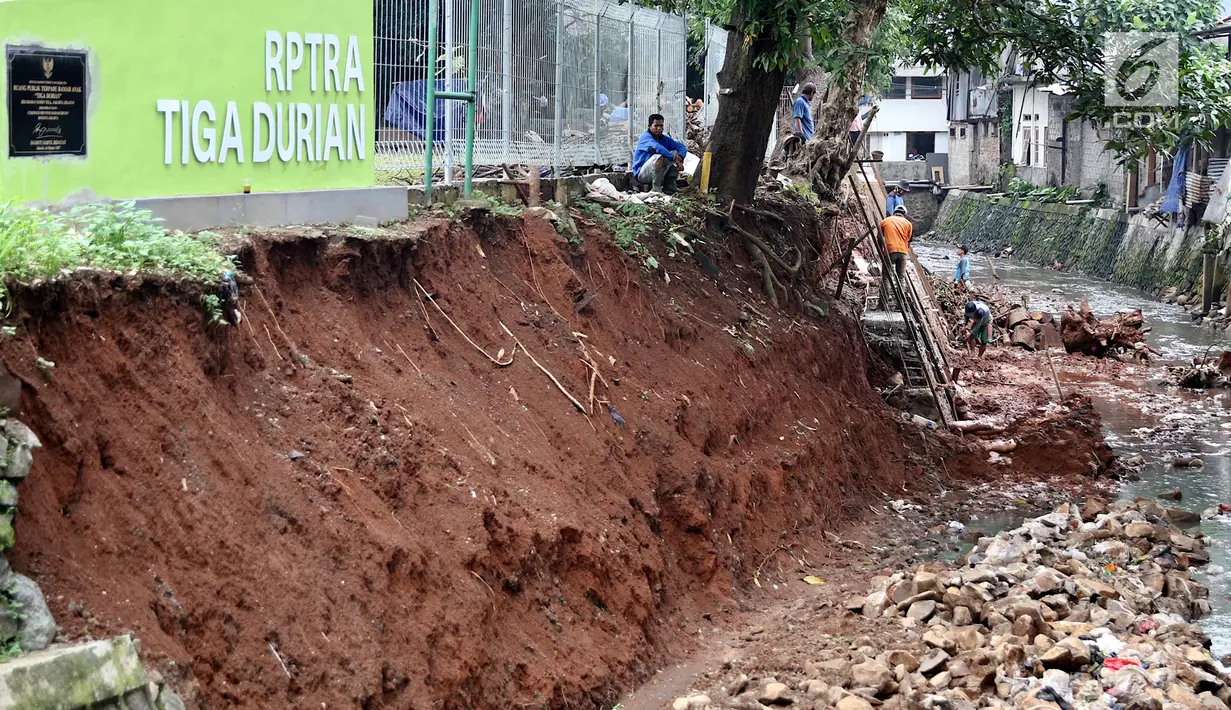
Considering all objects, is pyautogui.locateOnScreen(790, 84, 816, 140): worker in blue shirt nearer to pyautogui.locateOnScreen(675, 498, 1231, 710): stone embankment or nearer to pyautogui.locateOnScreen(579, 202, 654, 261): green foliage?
pyautogui.locateOnScreen(579, 202, 654, 261): green foliage

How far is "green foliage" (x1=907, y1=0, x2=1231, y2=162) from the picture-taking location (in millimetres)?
13258

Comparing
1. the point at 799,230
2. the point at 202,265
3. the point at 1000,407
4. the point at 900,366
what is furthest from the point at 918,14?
the point at 202,265

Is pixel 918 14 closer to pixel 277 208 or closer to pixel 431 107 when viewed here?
pixel 431 107

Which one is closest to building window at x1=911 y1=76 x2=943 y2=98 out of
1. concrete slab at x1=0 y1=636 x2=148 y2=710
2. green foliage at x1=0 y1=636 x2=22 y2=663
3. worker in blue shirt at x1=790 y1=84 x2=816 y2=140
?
worker in blue shirt at x1=790 y1=84 x2=816 y2=140

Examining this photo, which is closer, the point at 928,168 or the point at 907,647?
the point at 907,647

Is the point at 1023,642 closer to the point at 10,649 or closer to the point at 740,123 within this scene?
the point at 10,649

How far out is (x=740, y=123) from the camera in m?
14.5

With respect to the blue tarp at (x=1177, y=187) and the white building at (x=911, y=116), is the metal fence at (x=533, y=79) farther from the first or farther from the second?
the white building at (x=911, y=116)

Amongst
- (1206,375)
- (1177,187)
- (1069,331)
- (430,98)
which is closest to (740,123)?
(430,98)

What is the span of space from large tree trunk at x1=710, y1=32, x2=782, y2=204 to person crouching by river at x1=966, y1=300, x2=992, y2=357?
762 cm

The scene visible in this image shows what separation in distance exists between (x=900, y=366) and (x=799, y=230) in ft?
7.41

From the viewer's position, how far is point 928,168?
58.7 metres

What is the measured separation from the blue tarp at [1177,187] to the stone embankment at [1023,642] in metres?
21.7

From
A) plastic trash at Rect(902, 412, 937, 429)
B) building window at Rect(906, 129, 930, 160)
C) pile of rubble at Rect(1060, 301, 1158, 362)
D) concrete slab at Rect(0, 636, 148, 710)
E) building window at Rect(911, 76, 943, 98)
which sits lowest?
plastic trash at Rect(902, 412, 937, 429)
